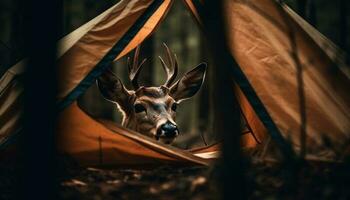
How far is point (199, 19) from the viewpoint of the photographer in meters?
7.10

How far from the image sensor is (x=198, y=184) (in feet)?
14.8

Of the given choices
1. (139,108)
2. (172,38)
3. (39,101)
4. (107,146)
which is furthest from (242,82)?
(172,38)

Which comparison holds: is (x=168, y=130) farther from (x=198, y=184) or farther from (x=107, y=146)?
(x=198, y=184)

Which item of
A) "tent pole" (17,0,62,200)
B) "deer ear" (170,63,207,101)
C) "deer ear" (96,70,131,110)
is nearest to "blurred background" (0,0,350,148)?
"deer ear" (96,70,131,110)

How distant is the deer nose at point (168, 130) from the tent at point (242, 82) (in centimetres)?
80

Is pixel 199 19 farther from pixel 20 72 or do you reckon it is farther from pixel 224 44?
pixel 224 44

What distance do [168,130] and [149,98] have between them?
99 centimetres

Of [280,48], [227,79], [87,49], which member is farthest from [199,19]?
[227,79]

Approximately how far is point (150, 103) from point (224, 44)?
14.0ft

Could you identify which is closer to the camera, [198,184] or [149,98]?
[198,184]

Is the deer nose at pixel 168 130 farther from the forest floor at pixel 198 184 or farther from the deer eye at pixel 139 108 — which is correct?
the forest floor at pixel 198 184

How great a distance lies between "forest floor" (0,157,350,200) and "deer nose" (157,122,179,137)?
1457 mm

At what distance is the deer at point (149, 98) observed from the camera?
25.1 feet

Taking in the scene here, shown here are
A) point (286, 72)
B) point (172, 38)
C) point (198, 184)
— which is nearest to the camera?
point (198, 184)
